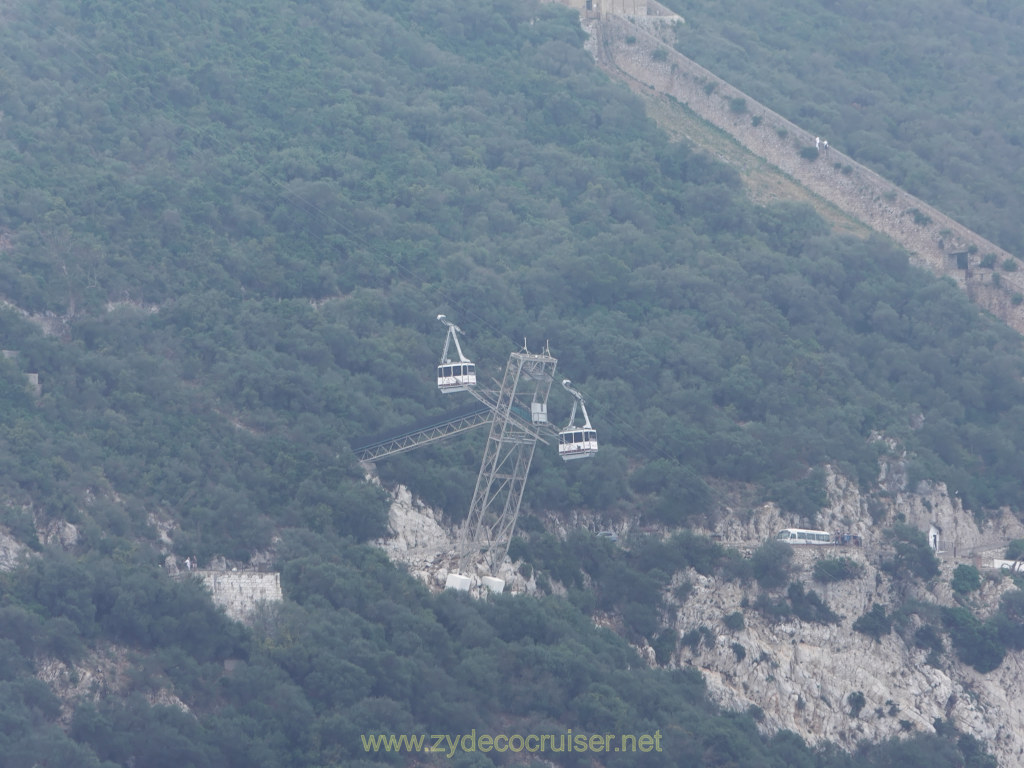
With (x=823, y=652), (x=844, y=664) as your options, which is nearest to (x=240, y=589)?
(x=823, y=652)

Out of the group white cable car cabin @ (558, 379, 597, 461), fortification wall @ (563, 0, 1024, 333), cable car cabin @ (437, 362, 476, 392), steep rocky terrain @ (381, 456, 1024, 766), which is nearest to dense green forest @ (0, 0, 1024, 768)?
steep rocky terrain @ (381, 456, 1024, 766)

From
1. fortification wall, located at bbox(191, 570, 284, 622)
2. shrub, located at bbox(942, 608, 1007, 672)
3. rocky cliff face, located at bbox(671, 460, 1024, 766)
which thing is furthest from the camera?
shrub, located at bbox(942, 608, 1007, 672)

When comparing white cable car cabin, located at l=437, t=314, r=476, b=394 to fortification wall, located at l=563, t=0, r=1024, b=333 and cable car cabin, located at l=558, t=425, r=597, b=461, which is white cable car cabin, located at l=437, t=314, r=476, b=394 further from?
fortification wall, located at l=563, t=0, r=1024, b=333

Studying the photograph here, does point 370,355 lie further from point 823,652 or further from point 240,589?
point 823,652

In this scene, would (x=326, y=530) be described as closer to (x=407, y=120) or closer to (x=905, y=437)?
(x=905, y=437)

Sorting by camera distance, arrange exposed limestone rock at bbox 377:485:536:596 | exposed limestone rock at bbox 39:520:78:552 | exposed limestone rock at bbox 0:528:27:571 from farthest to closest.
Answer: exposed limestone rock at bbox 377:485:536:596 → exposed limestone rock at bbox 39:520:78:552 → exposed limestone rock at bbox 0:528:27:571

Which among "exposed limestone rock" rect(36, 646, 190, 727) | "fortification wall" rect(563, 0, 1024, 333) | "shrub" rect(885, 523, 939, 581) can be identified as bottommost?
"exposed limestone rock" rect(36, 646, 190, 727)
